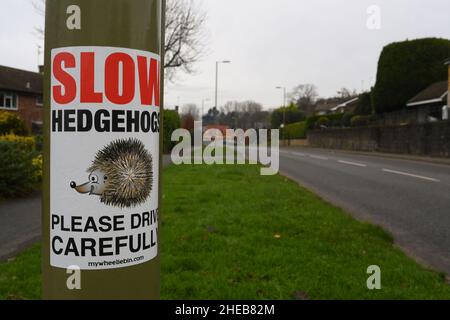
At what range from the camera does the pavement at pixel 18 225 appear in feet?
19.7

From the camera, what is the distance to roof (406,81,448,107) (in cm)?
3459

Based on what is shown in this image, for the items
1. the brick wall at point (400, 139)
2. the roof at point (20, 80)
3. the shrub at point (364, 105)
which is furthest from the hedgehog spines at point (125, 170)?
the shrub at point (364, 105)

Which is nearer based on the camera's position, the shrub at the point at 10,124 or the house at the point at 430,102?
the shrub at the point at 10,124

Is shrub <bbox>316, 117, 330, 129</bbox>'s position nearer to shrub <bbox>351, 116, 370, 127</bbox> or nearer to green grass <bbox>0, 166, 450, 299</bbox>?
shrub <bbox>351, 116, 370, 127</bbox>

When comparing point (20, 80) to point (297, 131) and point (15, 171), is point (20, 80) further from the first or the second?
point (297, 131)

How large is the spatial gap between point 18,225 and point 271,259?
4690mm

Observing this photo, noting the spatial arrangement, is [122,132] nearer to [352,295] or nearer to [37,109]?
[352,295]

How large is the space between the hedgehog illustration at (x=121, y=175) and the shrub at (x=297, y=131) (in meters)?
67.0

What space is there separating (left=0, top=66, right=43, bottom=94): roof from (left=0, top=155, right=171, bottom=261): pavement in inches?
1370

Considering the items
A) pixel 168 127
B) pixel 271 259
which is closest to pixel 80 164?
pixel 271 259

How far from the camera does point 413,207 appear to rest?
954cm

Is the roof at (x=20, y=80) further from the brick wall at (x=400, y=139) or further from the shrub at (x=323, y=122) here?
the shrub at (x=323, y=122)

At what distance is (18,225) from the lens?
7.47m

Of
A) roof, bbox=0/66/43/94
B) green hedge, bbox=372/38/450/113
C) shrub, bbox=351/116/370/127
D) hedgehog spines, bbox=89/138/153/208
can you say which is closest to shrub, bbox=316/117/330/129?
shrub, bbox=351/116/370/127
